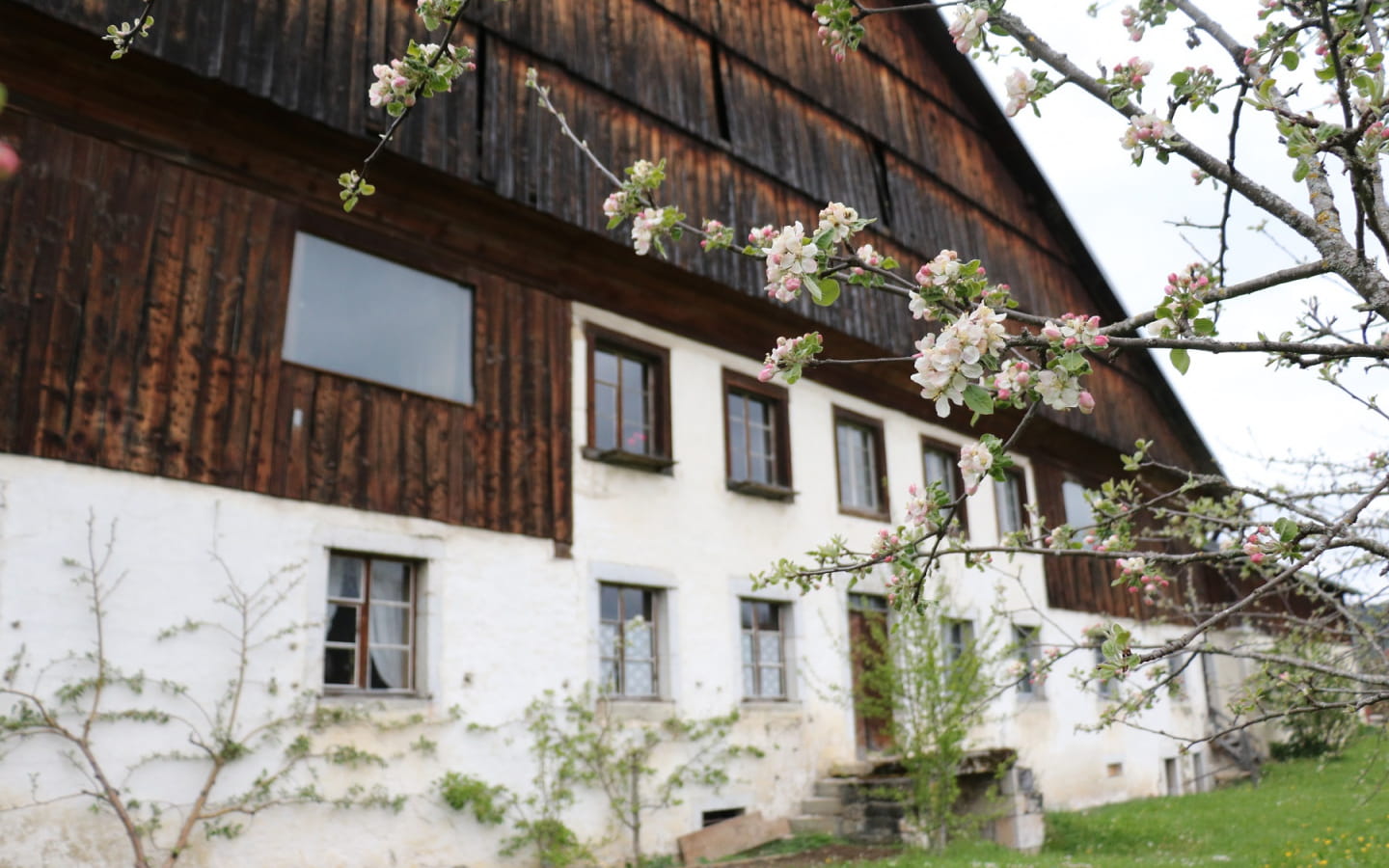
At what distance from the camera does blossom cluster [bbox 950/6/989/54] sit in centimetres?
335

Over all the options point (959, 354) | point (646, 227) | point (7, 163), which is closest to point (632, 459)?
point (646, 227)

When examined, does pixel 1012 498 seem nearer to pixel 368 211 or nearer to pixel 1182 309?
pixel 368 211

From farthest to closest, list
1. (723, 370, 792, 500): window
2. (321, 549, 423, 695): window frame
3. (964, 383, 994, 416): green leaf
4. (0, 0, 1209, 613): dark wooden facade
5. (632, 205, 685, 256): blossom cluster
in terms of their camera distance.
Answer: (723, 370, 792, 500): window → (321, 549, 423, 695): window frame → (0, 0, 1209, 613): dark wooden facade → (632, 205, 685, 256): blossom cluster → (964, 383, 994, 416): green leaf

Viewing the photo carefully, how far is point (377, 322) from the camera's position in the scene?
10109 millimetres

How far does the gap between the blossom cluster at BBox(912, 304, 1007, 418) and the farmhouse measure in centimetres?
308

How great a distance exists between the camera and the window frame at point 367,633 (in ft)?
30.0

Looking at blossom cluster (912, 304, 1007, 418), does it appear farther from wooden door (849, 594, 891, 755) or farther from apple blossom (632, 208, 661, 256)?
wooden door (849, 594, 891, 755)

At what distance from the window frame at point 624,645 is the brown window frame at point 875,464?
3634 millimetres

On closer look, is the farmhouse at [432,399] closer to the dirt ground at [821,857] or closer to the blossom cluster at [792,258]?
the dirt ground at [821,857]

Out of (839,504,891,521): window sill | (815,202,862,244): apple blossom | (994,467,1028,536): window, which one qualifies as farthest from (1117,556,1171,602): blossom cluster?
(994,467,1028,536): window

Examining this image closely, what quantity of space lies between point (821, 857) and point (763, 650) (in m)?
2.79

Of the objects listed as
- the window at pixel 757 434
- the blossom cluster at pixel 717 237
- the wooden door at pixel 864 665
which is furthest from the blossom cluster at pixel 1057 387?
the wooden door at pixel 864 665

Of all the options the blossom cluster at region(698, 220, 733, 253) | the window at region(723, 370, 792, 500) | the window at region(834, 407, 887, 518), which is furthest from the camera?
the window at region(834, 407, 887, 518)

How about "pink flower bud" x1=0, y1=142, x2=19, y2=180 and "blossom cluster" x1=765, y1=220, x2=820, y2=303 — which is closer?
"pink flower bud" x1=0, y1=142, x2=19, y2=180
